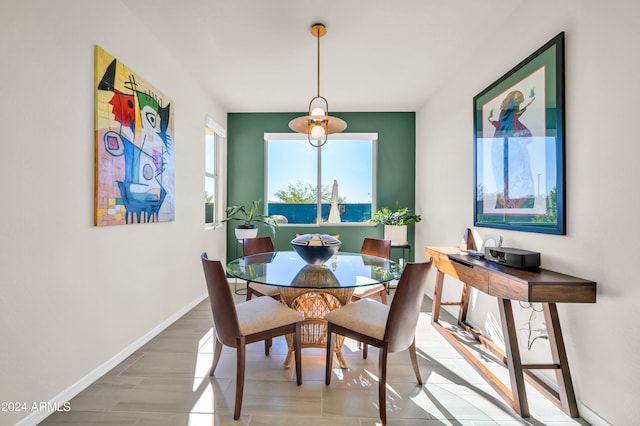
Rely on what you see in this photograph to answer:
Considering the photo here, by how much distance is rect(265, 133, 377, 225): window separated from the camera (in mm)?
4742

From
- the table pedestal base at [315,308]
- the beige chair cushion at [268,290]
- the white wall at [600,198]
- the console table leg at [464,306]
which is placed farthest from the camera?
the console table leg at [464,306]

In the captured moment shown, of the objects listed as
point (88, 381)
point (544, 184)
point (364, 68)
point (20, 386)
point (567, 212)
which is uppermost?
point (364, 68)

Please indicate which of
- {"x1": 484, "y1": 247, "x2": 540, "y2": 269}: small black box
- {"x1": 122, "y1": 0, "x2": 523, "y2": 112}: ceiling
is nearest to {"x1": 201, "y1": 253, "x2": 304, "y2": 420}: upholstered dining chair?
{"x1": 484, "y1": 247, "x2": 540, "y2": 269}: small black box

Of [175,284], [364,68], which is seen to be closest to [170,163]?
[175,284]

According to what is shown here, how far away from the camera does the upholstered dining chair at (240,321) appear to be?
1674 millimetres

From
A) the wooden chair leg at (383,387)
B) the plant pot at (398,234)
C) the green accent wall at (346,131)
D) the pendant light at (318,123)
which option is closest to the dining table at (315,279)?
the wooden chair leg at (383,387)

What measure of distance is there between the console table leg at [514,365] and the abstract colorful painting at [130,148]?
8.71 ft

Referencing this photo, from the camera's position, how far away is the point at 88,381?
1.92 m

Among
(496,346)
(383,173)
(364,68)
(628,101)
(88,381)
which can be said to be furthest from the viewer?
(383,173)

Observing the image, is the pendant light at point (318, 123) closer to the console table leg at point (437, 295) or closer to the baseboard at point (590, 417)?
the console table leg at point (437, 295)

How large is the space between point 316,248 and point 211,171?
2.82 meters

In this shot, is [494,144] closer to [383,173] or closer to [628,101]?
[628,101]

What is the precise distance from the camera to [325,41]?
268 centimetres

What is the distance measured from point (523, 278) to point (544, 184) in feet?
2.31
